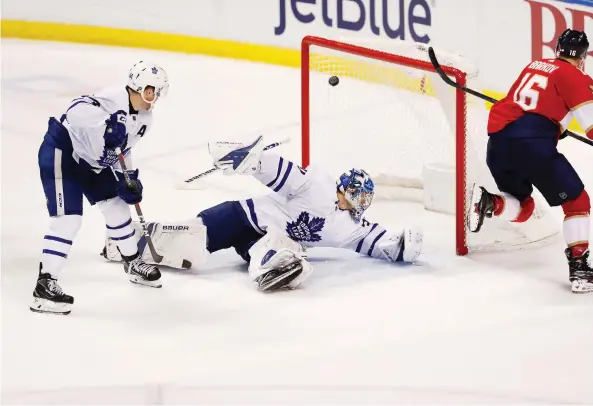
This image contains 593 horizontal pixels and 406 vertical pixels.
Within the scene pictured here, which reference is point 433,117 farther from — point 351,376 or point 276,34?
point 276,34

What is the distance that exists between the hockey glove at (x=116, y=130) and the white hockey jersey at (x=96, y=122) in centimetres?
1

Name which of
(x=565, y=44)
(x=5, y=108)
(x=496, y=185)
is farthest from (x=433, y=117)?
(x=5, y=108)

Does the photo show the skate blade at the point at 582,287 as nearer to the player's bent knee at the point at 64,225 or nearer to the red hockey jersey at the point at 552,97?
the red hockey jersey at the point at 552,97

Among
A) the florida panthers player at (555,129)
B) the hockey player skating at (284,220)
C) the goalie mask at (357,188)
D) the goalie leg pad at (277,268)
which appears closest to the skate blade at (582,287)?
the florida panthers player at (555,129)

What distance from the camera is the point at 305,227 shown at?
354cm

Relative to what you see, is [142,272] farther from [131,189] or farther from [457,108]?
[457,108]

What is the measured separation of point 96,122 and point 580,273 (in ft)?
5.47

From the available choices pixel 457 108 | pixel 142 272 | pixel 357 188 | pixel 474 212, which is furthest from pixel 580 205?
pixel 142 272

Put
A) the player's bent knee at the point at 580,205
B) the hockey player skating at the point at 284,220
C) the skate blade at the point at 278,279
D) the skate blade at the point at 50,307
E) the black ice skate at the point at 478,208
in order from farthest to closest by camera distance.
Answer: the black ice skate at the point at 478,208
the hockey player skating at the point at 284,220
the player's bent knee at the point at 580,205
the skate blade at the point at 278,279
the skate blade at the point at 50,307

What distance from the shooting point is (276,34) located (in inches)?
261

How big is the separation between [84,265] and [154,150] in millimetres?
1683

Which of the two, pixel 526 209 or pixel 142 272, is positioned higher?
pixel 526 209

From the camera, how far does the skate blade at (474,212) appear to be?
3.62m

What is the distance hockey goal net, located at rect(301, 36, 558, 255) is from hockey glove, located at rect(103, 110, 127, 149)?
4.15ft
